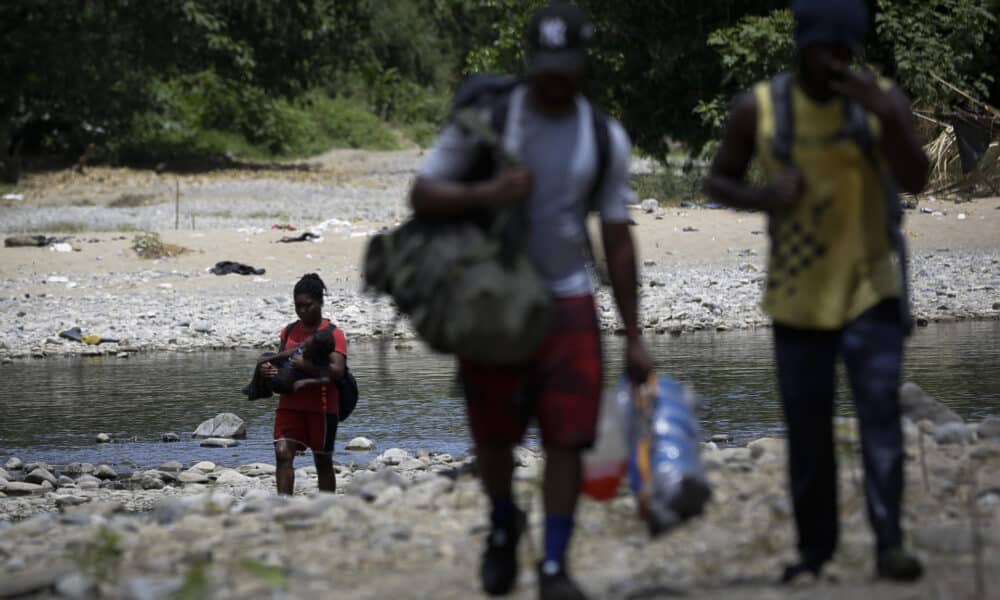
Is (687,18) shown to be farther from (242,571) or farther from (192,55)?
(242,571)

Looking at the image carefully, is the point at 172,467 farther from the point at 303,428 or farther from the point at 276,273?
the point at 276,273

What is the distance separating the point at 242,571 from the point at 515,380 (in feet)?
4.39

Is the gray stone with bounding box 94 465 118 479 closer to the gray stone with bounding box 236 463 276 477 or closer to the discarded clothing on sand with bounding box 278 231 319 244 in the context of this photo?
the gray stone with bounding box 236 463 276 477

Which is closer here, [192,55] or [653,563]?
[653,563]

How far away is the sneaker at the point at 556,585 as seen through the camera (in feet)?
13.1

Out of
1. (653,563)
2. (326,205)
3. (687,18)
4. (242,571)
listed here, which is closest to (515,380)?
(653,563)

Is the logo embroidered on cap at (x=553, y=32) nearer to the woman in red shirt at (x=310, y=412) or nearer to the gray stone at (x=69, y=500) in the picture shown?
the woman in red shirt at (x=310, y=412)

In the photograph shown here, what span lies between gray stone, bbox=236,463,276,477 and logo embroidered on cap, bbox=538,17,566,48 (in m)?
6.17

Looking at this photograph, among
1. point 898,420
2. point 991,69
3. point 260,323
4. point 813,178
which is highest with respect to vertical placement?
point 991,69

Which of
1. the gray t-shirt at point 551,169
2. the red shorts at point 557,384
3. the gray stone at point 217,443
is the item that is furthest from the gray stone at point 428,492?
the gray stone at point 217,443

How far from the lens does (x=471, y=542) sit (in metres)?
5.16

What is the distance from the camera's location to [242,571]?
4.81 metres

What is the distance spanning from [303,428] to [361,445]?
2.89 meters

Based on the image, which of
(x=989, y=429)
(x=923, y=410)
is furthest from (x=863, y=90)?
(x=923, y=410)
